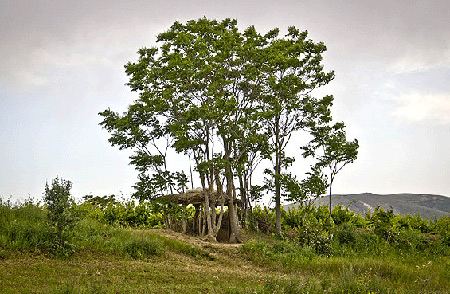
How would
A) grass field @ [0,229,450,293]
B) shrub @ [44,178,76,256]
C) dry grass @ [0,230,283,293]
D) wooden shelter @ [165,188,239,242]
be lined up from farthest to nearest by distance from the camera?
wooden shelter @ [165,188,239,242] → shrub @ [44,178,76,256] → grass field @ [0,229,450,293] → dry grass @ [0,230,283,293]

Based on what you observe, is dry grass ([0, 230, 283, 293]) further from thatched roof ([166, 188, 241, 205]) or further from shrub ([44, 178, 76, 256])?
thatched roof ([166, 188, 241, 205])

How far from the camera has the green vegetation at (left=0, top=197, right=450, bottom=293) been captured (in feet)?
25.3

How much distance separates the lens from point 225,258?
37.3 ft

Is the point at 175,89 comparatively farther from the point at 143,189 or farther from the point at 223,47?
the point at 143,189

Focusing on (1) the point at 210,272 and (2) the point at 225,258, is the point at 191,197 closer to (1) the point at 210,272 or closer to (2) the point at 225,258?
(2) the point at 225,258

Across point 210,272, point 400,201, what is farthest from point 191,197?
point 400,201

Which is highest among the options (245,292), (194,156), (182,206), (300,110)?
(300,110)

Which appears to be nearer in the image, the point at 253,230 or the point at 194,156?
the point at 194,156

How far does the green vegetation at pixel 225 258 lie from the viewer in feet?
25.3

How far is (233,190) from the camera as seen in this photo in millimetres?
14930

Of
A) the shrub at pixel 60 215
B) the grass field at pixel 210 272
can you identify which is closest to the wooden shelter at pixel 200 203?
the grass field at pixel 210 272

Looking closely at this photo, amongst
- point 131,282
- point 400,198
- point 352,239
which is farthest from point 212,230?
point 400,198

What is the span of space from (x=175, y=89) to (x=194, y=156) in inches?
93.0

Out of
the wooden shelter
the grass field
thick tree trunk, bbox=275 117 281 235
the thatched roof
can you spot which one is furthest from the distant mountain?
the thatched roof
